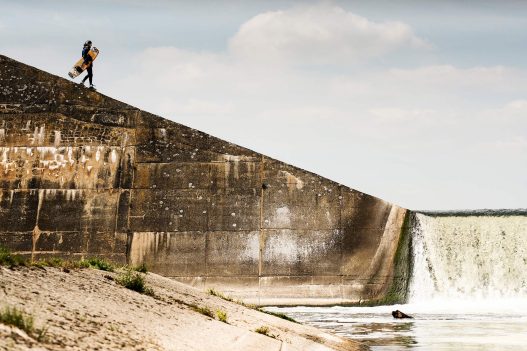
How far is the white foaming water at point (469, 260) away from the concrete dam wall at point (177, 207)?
1160 millimetres

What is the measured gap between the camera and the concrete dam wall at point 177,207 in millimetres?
19172

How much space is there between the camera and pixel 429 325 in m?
14.0

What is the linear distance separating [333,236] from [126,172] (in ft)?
21.7

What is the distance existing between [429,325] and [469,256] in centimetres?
733

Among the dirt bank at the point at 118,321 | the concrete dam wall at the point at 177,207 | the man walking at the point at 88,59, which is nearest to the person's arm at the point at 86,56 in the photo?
the man walking at the point at 88,59

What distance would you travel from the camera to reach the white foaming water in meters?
20.0

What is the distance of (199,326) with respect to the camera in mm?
7652

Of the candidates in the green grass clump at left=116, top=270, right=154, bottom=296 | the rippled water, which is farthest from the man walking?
the green grass clump at left=116, top=270, right=154, bottom=296

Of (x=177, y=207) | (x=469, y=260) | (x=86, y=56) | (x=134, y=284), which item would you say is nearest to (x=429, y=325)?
(x=469, y=260)

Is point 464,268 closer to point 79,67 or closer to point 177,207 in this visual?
point 177,207

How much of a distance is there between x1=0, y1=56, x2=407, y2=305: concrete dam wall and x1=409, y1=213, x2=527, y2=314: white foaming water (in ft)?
3.80

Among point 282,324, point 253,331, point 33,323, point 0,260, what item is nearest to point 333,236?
point 282,324

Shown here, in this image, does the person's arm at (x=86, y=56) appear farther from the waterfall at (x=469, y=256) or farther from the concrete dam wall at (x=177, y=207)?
the waterfall at (x=469, y=256)

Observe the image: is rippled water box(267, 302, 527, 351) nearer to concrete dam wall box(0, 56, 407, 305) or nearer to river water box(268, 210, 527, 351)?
river water box(268, 210, 527, 351)
